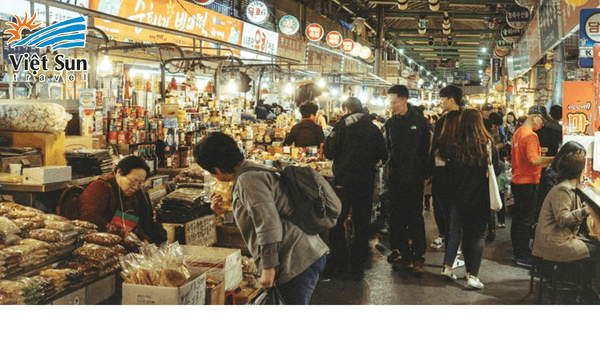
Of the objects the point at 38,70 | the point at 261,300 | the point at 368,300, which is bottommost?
the point at 368,300

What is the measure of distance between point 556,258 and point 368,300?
179 cm

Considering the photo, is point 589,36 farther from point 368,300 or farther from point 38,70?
point 38,70

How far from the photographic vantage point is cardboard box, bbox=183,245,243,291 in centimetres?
377

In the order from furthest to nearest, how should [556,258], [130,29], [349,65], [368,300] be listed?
[349,65], [130,29], [368,300], [556,258]

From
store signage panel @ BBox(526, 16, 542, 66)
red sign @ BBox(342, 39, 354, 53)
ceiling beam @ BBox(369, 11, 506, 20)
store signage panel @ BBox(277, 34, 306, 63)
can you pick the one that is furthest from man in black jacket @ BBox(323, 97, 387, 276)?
ceiling beam @ BBox(369, 11, 506, 20)

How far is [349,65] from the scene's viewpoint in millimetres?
21531

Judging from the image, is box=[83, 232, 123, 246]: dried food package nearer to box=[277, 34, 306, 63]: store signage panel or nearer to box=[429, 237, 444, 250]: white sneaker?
box=[429, 237, 444, 250]: white sneaker

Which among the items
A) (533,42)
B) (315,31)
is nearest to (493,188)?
(533,42)

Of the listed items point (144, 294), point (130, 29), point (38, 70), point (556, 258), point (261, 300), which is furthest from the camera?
point (130, 29)

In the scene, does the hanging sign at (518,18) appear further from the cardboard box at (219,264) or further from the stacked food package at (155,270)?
the stacked food package at (155,270)

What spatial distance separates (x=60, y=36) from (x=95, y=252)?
171cm

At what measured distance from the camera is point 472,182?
5914 mm

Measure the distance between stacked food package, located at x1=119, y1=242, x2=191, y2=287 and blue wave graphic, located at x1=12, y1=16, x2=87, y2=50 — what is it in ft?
5.73

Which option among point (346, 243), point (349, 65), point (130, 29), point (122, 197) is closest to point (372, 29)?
point (349, 65)
